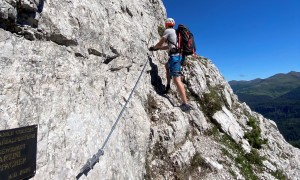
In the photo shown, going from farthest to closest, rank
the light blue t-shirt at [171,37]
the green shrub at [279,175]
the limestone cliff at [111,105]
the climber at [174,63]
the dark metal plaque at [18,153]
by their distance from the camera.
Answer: the green shrub at [279,175] < the light blue t-shirt at [171,37] < the climber at [174,63] < the limestone cliff at [111,105] < the dark metal plaque at [18,153]

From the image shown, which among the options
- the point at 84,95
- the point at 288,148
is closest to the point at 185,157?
the point at 84,95

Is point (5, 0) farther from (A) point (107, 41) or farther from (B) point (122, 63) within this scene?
(B) point (122, 63)

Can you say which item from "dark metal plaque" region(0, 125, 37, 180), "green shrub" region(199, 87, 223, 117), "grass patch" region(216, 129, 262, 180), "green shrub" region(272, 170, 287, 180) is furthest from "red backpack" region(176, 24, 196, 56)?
"dark metal plaque" region(0, 125, 37, 180)

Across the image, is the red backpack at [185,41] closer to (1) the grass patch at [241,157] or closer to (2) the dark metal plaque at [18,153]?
(1) the grass patch at [241,157]

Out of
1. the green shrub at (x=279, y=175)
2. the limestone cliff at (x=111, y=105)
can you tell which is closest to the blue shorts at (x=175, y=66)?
the limestone cliff at (x=111, y=105)

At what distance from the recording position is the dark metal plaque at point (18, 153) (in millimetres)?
5621

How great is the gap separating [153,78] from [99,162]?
25.4 feet

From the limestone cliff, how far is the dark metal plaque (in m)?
0.26

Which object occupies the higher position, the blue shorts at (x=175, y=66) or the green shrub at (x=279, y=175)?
the blue shorts at (x=175, y=66)

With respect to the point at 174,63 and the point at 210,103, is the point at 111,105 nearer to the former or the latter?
the point at 174,63

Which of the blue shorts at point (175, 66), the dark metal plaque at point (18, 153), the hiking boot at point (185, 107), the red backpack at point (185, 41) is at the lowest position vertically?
the dark metal plaque at point (18, 153)

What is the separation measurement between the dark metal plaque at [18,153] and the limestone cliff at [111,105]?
0.26 m

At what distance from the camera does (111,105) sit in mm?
10367

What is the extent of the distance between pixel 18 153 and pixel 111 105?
4688 millimetres
